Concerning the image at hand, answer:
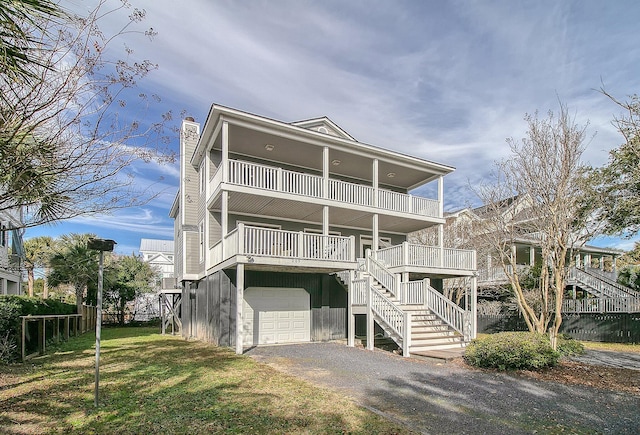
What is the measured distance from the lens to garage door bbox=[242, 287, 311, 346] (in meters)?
14.5

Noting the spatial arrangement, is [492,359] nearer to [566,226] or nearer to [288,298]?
[566,226]

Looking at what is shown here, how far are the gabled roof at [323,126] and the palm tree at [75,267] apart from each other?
1428 centimetres

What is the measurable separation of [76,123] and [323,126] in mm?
12722

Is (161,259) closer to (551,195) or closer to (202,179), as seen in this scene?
(202,179)

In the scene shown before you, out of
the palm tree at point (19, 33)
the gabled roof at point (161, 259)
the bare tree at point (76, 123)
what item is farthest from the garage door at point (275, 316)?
the gabled roof at point (161, 259)

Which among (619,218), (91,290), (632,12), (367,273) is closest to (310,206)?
(367,273)

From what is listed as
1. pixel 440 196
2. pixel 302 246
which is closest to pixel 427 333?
pixel 302 246

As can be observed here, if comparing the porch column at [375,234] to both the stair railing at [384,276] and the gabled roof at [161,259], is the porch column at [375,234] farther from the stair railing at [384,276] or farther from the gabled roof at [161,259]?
the gabled roof at [161,259]

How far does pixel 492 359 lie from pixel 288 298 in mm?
7761

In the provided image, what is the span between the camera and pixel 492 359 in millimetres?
9680

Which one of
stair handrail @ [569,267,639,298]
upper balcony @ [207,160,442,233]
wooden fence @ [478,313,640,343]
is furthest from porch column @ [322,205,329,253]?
stair handrail @ [569,267,639,298]

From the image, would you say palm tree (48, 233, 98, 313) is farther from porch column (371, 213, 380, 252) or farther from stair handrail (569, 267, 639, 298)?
stair handrail (569, 267, 639, 298)

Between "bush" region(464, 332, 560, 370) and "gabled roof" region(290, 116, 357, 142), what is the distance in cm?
952

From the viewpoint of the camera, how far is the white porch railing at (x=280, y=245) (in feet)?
39.9
